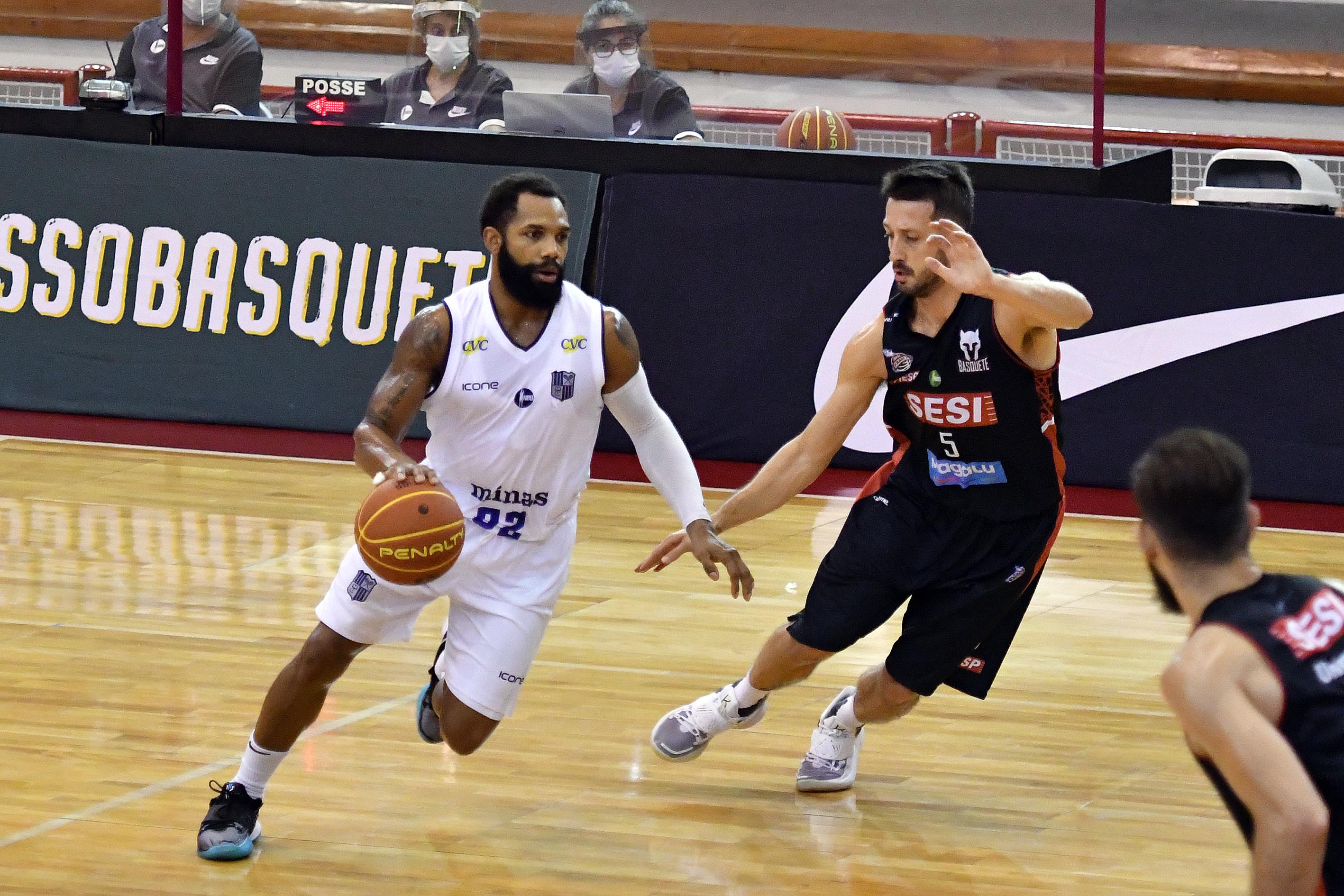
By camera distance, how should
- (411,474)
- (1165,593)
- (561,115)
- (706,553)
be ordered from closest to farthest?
(1165,593) → (411,474) → (706,553) → (561,115)

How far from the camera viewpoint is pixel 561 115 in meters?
9.52

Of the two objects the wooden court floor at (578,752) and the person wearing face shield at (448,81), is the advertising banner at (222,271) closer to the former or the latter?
the person wearing face shield at (448,81)

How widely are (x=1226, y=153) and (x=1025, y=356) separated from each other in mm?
4786

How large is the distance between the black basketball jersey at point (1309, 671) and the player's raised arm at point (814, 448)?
2347 mm

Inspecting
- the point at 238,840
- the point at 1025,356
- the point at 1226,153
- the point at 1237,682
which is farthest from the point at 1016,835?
the point at 1226,153

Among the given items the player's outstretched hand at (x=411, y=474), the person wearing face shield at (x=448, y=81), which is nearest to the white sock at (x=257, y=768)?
the player's outstretched hand at (x=411, y=474)

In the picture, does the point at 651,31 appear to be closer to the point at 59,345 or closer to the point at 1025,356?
the point at 59,345

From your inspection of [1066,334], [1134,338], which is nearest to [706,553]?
[1066,334]

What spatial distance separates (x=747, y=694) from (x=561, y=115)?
511 cm

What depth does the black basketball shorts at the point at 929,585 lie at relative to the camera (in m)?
4.96

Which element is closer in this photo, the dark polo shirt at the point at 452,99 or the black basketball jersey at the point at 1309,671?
the black basketball jersey at the point at 1309,671

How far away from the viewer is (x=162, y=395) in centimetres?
973

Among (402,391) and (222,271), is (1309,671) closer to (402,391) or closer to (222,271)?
(402,391)

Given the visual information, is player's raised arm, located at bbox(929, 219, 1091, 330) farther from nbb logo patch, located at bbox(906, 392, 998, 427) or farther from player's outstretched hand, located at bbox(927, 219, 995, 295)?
nbb logo patch, located at bbox(906, 392, 998, 427)
